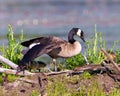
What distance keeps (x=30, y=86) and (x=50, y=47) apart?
0.86m

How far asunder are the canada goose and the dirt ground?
0.26 m

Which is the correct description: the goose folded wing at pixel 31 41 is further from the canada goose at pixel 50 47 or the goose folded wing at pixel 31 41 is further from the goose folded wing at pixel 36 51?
the goose folded wing at pixel 36 51

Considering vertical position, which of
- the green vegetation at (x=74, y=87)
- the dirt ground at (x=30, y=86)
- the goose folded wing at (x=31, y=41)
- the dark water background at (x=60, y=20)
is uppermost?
the goose folded wing at (x=31, y=41)

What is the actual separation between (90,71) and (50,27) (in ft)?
64.6

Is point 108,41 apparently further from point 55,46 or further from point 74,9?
point 74,9

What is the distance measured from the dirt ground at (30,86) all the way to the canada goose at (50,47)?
0.86 feet

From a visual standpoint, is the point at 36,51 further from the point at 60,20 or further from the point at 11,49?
the point at 60,20

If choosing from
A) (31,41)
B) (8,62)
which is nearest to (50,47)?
(31,41)

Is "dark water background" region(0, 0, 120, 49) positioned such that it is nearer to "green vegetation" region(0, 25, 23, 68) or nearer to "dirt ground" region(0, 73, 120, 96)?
"green vegetation" region(0, 25, 23, 68)

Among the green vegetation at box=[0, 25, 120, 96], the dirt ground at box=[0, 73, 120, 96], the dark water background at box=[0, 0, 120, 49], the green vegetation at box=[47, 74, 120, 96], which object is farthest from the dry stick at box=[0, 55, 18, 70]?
the dark water background at box=[0, 0, 120, 49]

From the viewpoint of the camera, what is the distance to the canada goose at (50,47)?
10627 millimetres

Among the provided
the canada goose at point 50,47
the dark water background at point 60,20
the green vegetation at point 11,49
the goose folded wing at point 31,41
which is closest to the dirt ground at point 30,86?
the canada goose at point 50,47

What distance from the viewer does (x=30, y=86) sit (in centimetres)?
1041

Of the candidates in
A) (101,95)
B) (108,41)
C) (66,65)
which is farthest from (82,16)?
(101,95)
